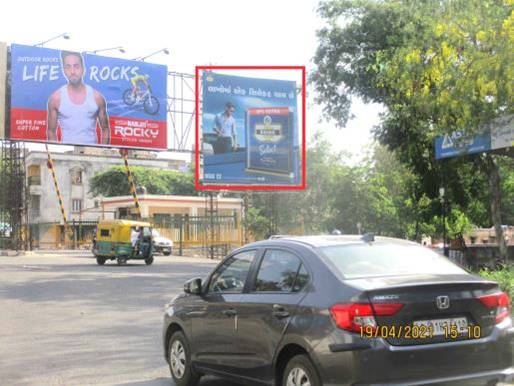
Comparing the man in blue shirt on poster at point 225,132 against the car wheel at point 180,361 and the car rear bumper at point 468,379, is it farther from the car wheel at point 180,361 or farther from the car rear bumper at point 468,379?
the car rear bumper at point 468,379

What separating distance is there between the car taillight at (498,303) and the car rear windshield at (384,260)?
1.17 ft

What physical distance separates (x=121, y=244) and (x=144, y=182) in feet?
124

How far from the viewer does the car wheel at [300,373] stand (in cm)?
495

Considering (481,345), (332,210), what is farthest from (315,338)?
(332,210)

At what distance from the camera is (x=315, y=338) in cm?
493

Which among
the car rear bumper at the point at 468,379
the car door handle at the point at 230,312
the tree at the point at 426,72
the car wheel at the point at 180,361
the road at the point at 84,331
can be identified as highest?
the tree at the point at 426,72

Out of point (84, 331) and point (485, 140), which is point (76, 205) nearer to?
point (485, 140)

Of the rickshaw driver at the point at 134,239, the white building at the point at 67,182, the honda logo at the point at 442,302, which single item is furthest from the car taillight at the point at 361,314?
the white building at the point at 67,182

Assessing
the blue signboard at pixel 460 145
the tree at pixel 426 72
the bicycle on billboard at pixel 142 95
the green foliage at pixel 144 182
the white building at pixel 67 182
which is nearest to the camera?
the tree at pixel 426 72

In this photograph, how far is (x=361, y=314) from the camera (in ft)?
15.7

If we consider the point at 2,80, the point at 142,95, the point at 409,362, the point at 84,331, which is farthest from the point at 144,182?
the point at 409,362

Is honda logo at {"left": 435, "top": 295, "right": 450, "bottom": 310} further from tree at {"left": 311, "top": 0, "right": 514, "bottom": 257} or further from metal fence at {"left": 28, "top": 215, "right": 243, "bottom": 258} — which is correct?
metal fence at {"left": 28, "top": 215, "right": 243, "bottom": 258}

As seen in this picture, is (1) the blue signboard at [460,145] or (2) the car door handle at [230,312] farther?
(1) the blue signboard at [460,145]
